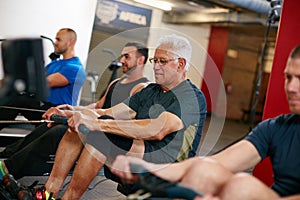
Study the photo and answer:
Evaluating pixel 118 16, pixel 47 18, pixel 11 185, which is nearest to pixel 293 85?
pixel 11 185

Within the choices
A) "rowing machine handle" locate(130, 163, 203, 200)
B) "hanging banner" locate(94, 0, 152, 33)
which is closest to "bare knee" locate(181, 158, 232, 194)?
"rowing machine handle" locate(130, 163, 203, 200)

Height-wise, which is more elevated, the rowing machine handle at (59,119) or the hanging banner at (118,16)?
the hanging banner at (118,16)

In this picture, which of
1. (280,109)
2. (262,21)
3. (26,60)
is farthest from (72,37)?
(262,21)

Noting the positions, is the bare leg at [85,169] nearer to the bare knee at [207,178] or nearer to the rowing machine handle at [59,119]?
the rowing machine handle at [59,119]

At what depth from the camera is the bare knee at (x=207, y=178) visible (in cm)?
140

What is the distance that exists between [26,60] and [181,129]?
1.15 m

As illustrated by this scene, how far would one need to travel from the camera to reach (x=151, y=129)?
2.35 metres

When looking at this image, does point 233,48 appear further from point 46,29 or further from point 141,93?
point 141,93

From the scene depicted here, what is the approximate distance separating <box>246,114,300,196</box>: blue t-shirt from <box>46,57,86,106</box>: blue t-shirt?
2516mm

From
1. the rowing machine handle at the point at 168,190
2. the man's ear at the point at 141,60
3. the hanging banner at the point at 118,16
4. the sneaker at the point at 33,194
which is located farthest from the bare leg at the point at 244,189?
the hanging banner at the point at 118,16

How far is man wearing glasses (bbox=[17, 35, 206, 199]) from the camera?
2344mm

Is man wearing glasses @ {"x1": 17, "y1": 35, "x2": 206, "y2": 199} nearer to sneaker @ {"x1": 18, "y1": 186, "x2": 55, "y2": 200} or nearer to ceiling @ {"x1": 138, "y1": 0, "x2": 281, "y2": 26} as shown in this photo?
sneaker @ {"x1": 18, "y1": 186, "x2": 55, "y2": 200}

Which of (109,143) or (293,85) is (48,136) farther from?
Result: (293,85)

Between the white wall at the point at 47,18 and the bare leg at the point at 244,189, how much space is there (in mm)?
3999
